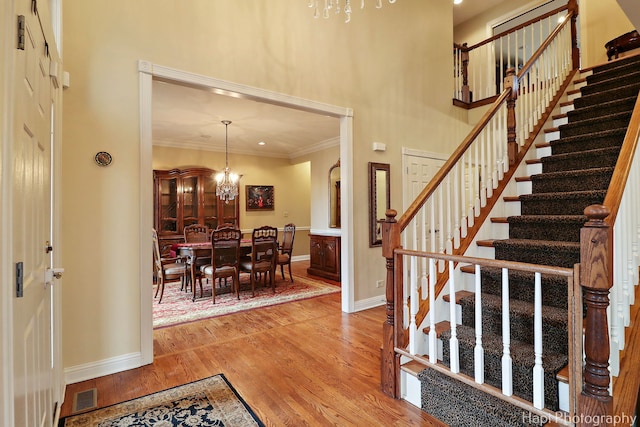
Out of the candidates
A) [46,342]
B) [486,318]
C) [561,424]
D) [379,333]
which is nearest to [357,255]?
[379,333]

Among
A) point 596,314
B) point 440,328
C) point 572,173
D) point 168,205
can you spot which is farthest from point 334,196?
point 596,314

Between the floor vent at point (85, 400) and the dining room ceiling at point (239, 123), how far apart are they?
2.97 metres

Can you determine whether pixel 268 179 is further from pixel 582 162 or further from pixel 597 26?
pixel 597 26

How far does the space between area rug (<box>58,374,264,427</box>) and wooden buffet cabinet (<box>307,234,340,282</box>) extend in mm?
3711

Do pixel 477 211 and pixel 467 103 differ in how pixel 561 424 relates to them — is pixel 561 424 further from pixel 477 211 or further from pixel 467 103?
pixel 467 103

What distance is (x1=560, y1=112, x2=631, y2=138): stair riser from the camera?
310cm

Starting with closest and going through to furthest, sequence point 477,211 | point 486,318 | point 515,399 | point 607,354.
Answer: point 607,354
point 515,399
point 486,318
point 477,211

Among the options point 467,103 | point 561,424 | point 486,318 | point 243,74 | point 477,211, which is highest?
point 467,103

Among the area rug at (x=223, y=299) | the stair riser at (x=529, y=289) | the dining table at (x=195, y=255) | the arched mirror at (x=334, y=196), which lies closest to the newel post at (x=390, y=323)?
Answer: the stair riser at (x=529, y=289)

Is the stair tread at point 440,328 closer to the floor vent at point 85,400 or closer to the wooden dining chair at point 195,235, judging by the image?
the floor vent at point 85,400

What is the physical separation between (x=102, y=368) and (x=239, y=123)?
13.9 ft

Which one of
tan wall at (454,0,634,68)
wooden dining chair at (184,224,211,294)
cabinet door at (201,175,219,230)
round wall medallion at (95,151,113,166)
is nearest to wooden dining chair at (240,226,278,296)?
wooden dining chair at (184,224,211,294)

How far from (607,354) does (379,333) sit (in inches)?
82.2

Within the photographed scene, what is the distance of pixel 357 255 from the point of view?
3.97 meters
